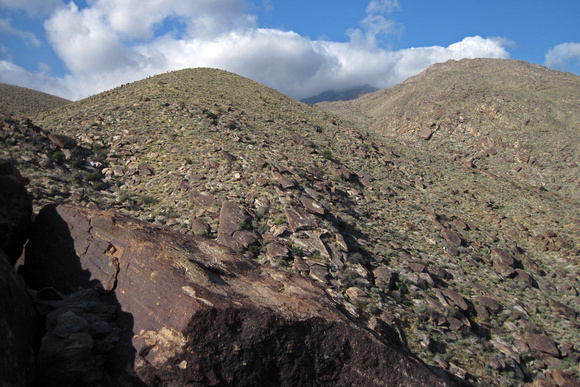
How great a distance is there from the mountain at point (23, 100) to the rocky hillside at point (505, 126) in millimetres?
68613

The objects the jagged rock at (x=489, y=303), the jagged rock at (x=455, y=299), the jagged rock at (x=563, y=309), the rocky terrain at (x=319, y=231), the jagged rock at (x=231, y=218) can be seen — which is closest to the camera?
the rocky terrain at (x=319, y=231)

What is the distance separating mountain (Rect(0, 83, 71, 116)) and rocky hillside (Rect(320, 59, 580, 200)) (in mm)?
68613

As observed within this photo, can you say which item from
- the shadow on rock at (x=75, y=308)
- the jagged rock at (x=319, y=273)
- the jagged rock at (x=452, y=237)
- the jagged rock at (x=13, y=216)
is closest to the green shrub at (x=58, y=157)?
the jagged rock at (x=13, y=216)

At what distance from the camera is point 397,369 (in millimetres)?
5586

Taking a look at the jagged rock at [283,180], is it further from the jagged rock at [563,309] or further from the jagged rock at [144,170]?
the jagged rock at [563,309]

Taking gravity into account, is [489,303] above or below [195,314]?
below

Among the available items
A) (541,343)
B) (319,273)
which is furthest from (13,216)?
(541,343)

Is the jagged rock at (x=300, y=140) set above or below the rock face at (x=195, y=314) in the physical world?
above

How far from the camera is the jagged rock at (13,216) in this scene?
6.12 m

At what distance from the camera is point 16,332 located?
4070mm

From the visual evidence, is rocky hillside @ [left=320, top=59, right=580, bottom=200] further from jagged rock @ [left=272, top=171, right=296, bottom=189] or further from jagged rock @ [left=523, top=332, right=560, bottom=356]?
jagged rock @ [left=272, top=171, right=296, bottom=189]

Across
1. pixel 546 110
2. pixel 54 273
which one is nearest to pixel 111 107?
pixel 54 273

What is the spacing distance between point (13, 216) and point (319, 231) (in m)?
10.2

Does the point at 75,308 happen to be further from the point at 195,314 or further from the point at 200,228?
the point at 200,228
